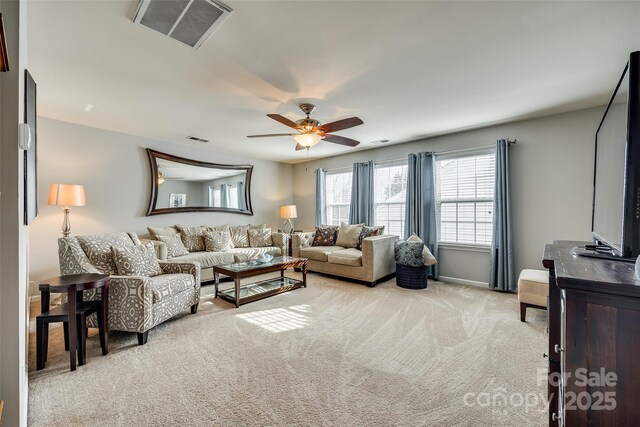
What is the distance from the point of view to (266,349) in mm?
2340

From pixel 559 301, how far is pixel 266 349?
2.04 m

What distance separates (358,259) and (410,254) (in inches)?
31.3

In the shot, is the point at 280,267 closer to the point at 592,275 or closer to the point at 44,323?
the point at 44,323

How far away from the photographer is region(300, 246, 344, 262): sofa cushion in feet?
15.9

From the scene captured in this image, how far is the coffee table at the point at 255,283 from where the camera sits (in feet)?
11.2

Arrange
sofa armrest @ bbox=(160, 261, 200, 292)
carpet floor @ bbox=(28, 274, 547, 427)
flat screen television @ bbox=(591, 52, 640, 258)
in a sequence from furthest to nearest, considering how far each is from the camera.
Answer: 1. sofa armrest @ bbox=(160, 261, 200, 292)
2. carpet floor @ bbox=(28, 274, 547, 427)
3. flat screen television @ bbox=(591, 52, 640, 258)

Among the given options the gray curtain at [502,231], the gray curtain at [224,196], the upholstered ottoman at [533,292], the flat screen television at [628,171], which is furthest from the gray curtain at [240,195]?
the flat screen television at [628,171]

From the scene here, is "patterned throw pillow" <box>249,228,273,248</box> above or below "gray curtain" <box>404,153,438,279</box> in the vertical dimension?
below

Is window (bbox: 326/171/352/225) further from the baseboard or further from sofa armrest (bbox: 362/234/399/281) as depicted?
the baseboard

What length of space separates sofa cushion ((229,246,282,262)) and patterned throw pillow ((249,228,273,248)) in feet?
0.59

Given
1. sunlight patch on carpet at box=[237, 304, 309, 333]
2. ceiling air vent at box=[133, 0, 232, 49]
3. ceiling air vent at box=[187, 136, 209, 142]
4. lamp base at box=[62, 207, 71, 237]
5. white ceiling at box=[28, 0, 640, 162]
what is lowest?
sunlight patch on carpet at box=[237, 304, 309, 333]

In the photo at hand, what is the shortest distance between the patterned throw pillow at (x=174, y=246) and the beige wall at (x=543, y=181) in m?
4.41

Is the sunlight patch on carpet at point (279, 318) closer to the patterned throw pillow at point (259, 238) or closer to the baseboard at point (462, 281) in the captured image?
the patterned throw pillow at point (259, 238)

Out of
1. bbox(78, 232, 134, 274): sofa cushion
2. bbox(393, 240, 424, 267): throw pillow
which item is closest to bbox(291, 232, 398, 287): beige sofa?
bbox(393, 240, 424, 267): throw pillow
